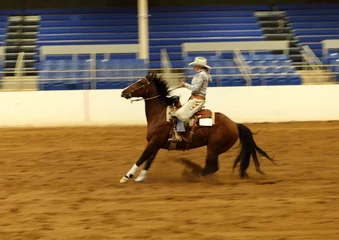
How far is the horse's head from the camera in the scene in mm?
7680

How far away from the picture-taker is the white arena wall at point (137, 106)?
1447 centimetres

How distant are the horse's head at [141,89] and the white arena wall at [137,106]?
6355 mm

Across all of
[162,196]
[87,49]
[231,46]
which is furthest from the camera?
[231,46]

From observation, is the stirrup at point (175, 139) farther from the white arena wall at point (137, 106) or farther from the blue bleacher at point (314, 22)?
the blue bleacher at point (314, 22)

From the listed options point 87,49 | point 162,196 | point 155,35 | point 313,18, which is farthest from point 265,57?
point 162,196

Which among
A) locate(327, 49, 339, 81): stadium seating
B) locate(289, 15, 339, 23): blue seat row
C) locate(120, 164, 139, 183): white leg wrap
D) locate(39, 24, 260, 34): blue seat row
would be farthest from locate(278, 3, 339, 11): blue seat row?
locate(120, 164, 139, 183): white leg wrap

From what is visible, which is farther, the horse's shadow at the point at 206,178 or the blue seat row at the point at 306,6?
the blue seat row at the point at 306,6

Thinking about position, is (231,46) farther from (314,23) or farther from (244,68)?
(314,23)

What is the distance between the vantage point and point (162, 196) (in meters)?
6.56

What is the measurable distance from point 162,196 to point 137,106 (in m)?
8.30

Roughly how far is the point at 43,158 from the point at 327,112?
9161 millimetres

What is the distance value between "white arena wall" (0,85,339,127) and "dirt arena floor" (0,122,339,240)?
341cm

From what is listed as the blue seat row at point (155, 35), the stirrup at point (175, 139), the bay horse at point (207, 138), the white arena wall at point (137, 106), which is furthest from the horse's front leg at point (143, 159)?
the blue seat row at point (155, 35)

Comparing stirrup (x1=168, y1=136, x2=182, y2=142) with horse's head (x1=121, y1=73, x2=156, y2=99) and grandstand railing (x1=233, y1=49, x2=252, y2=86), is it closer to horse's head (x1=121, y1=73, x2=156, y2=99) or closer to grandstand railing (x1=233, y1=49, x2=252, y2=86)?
horse's head (x1=121, y1=73, x2=156, y2=99)
